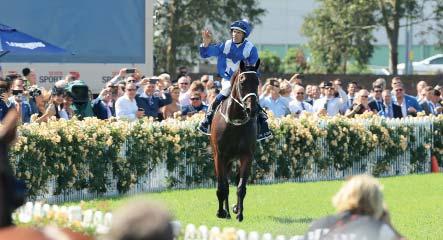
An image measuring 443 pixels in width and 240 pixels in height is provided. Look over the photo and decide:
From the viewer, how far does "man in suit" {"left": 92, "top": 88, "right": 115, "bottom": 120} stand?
68.9 feet

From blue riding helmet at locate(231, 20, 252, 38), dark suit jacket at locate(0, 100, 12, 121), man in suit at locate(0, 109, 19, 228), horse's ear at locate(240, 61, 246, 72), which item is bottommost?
man in suit at locate(0, 109, 19, 228)

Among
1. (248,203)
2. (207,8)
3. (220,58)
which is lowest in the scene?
(248,203)

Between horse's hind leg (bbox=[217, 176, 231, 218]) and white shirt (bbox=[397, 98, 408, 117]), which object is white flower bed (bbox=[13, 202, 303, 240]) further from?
white shirt (bbox=[397, 98, 408, 117])

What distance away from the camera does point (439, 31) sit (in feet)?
167

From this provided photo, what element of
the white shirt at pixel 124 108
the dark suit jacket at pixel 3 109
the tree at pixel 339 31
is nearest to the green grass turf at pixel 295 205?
the dark suit jacket at pixel 3 109

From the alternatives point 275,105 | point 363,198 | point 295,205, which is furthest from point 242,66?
point 363,198

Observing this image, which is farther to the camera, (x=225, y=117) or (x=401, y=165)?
(x=401, y=165)

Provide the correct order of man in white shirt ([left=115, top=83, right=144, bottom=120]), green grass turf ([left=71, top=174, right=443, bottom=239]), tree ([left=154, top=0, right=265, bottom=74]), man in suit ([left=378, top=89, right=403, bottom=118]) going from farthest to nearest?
tree ([left=154, top=0, right=265, bottom=74]) → man in suit ([left=378, top=89, right=403, bottom=118]) → man in white shirt ([left=115, top=83, right=144, bottom=120]) → green grass turf ([left=71, top=174, right=443, bottom=239])

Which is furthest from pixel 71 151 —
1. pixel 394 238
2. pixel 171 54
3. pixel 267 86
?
pixel 171 54

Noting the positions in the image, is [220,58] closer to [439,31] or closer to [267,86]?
[267,86]

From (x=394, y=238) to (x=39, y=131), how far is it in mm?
10720

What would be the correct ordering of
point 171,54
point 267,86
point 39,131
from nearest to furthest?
1. point 39,131
2. point 267,86
3. point 171,54

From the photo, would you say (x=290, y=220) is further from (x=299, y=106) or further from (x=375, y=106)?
(x=375, y=106)

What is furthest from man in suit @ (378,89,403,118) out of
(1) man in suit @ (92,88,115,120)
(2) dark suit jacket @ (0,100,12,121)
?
(2) dark suit jacket @ (0,100,12,121)
